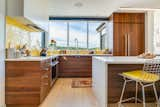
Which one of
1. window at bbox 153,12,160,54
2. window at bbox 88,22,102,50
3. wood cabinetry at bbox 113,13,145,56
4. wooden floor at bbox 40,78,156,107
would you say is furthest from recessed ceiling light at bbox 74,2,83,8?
window at bbox 153,12,160,54

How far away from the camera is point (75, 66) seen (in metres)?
7.49

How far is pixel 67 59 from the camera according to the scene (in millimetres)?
7469

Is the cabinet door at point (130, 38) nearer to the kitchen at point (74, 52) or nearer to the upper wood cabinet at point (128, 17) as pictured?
the kitchen at point (74, 52)

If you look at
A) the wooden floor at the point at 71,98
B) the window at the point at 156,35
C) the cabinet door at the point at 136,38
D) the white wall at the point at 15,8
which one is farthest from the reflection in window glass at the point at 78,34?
the white wall at the point at 15,8

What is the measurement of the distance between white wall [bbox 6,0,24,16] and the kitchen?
0.02 m

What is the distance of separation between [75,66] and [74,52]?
849 millimetres

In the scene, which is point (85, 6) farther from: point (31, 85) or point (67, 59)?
point (31, 85)

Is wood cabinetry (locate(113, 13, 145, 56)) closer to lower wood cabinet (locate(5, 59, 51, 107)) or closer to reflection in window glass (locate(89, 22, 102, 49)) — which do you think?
reflection in window glass (locate(89, 22, 102, 49))

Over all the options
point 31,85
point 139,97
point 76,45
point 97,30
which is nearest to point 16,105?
point 31,85

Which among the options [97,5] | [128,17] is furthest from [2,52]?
[128,17]

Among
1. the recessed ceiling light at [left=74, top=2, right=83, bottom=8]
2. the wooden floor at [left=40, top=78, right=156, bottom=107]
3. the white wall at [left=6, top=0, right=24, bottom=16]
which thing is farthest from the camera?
the recessed ceiling light at [left=74, top=2, right=83, bottom=8]

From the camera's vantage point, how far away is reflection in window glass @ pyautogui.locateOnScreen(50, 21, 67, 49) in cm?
843

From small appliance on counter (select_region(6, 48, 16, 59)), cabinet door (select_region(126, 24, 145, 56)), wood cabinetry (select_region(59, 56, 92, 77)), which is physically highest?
cabinet door (select_region(126, 24, 145, 56))

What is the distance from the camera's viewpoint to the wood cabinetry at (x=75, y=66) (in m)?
7.47
